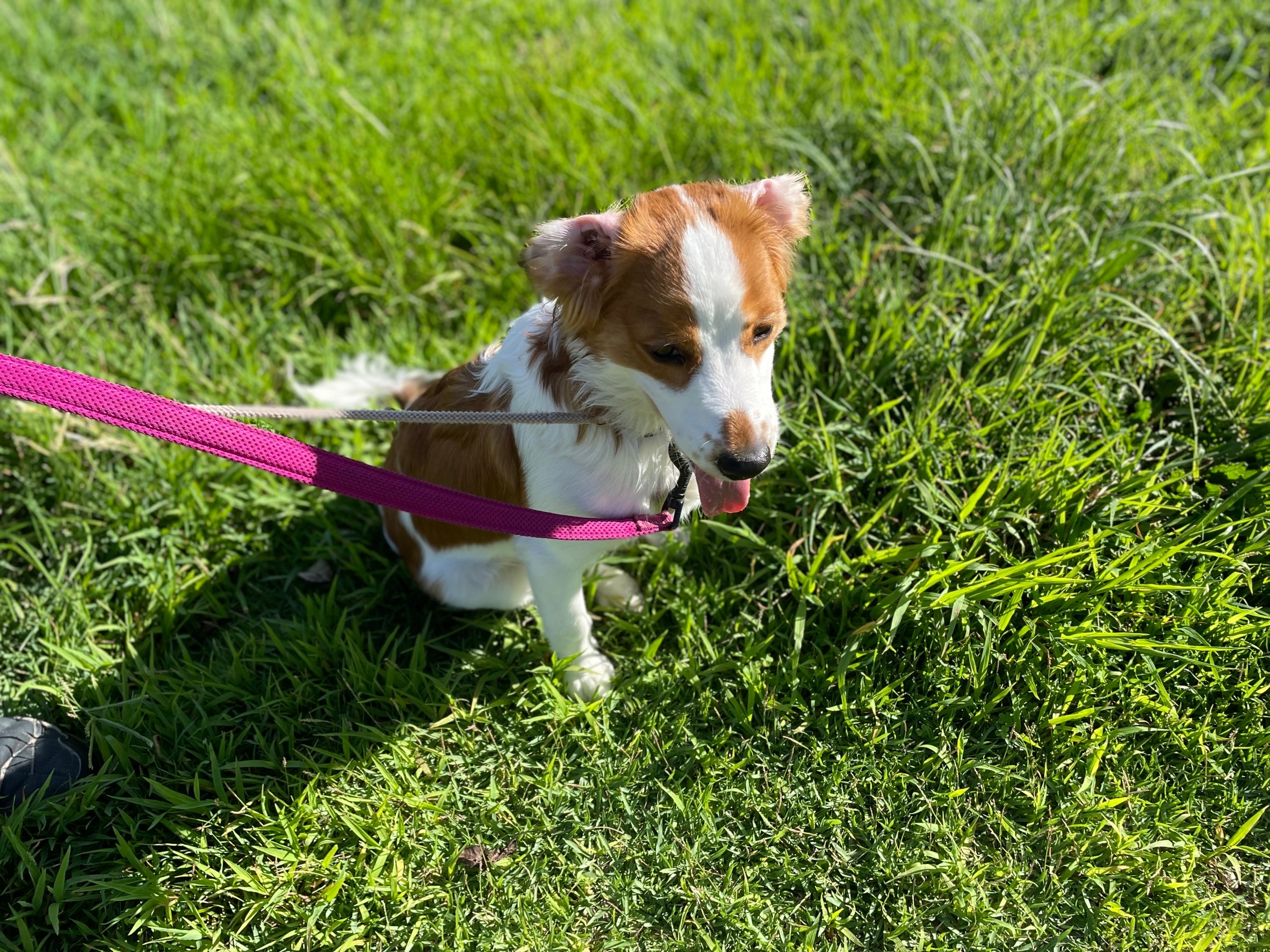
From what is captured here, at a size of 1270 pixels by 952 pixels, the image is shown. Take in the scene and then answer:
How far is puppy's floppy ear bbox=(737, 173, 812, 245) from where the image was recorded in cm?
208

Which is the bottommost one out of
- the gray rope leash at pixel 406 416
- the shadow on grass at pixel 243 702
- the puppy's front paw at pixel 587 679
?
the puppy's front paw at pixel 587 679

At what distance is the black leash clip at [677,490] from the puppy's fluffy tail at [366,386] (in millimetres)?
1084

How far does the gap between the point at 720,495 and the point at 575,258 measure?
0.68 meters

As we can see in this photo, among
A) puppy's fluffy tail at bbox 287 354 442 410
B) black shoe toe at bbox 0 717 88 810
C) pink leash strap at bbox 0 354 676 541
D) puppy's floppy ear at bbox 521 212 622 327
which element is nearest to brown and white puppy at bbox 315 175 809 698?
puppy's floppy ear at bbox 521 212 622 327

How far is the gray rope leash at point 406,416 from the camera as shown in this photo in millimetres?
1896

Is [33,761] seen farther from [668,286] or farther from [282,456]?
[668,286]

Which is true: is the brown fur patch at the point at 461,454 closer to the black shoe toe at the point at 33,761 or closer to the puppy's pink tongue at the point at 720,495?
the puppy's pink tongue at the point at 720,495

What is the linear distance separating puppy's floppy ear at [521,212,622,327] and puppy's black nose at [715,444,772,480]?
479 millimetres

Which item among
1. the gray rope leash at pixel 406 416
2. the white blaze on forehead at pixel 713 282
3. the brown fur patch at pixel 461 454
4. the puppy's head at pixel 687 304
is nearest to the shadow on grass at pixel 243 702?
the brown fur patch at pixel 461 454

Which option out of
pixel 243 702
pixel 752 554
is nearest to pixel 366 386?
pixel 243 702

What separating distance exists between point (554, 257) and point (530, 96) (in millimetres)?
2372

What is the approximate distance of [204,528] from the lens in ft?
9.71

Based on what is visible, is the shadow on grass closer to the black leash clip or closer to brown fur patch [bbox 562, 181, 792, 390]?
the black leash clip

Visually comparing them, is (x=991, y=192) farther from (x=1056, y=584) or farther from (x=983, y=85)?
(x=1056, y=584)
